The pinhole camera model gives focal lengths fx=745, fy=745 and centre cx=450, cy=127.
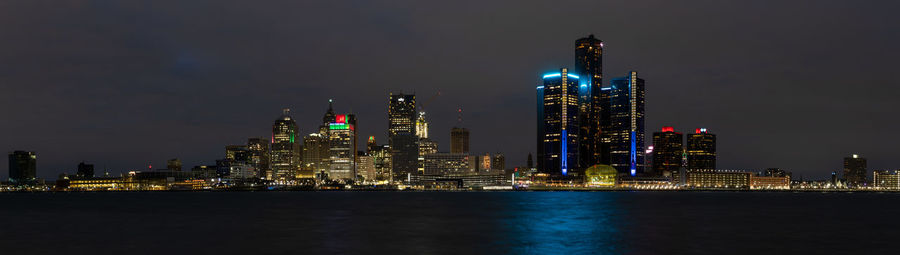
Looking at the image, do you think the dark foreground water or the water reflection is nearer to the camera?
the dark foreground water

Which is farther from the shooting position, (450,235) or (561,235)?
(561,235)

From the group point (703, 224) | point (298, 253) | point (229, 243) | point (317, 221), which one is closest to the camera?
point (298, 253)

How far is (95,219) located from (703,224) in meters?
78.9

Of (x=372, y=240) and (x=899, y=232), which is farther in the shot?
(x=899, y=232)

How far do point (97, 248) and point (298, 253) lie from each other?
1732 centimetres

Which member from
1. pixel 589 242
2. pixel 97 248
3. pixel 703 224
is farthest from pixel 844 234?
pixel 97 248

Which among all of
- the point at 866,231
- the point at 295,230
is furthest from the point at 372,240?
the point at 866,231

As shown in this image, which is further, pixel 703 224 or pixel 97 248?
pixel 703 224

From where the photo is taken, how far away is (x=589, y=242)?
66.9 metres

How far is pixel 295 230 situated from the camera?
7944 centimetres

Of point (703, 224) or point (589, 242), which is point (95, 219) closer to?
point (589, 242)

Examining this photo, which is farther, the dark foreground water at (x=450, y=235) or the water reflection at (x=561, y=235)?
the water reflection at (x=561, y=235)

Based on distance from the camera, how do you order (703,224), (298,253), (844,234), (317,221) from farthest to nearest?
(317,221) → (703,224) → (844,234) → (298,253)

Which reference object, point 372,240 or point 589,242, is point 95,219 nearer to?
point 372,240
